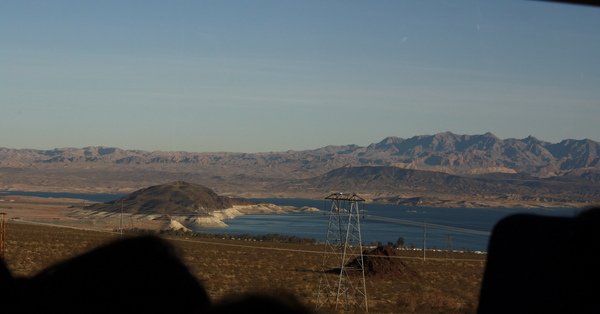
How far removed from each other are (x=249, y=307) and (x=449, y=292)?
144 ft

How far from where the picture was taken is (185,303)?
5.86 feet

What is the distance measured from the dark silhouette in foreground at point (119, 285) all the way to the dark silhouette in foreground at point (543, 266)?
723mm

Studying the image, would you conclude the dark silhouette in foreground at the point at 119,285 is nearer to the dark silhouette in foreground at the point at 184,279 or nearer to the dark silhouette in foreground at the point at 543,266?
the dark silhouette in foreground at the point at 184,279

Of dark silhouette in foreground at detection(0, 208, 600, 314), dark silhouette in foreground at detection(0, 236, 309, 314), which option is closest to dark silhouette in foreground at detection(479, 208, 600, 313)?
dark silhouette in foreground at detection(0, 208, 600, 314)

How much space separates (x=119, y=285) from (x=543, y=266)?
96cm

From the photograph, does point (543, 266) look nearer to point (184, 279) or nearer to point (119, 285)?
point (184, 279)

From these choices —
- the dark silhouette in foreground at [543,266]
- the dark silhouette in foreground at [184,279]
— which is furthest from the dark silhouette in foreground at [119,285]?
the dark silhouette in foreground at [543,266]

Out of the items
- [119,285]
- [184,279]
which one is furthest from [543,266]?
[119,285]

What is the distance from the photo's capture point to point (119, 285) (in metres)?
1.78

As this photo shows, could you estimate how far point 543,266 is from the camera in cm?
186

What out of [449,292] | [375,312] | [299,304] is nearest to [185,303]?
[299,304]

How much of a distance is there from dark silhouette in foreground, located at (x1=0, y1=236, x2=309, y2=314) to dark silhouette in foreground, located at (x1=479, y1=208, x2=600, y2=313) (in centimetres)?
72

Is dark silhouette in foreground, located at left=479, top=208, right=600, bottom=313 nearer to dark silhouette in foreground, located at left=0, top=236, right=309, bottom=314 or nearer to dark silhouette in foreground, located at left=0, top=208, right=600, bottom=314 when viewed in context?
dark silhouette in foreground, located at left=0, top=208, right=600, bottom=314

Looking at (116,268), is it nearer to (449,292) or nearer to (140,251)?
(140,251)
